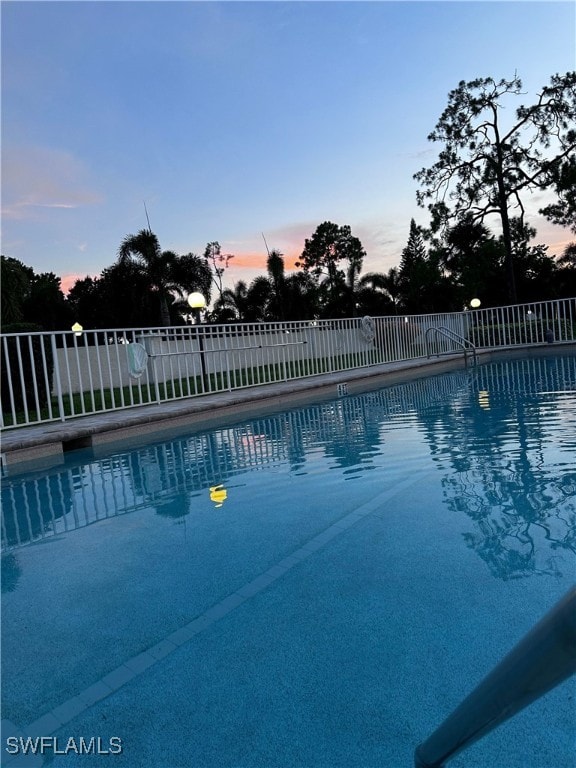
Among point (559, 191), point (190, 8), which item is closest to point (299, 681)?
point (190, 8)

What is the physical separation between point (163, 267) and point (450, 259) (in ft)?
41.5

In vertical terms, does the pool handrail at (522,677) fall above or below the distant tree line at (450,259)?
below

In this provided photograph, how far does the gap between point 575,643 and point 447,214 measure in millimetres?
22419

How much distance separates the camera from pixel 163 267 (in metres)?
23.0

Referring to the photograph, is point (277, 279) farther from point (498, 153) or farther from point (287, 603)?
point (287, 603)

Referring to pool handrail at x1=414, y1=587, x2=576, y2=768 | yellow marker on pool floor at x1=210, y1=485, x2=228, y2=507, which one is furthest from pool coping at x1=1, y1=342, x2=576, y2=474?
pool handrail at x1=414, y1=587, x2=576, y2=768

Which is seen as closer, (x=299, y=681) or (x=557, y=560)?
(x=299, y=681)

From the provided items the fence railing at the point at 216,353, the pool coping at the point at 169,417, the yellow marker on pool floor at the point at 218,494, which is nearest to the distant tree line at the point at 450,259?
the fence railing at the point at 216,353

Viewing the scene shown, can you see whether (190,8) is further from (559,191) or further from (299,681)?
(559,191)

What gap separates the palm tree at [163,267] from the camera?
22.5 metres

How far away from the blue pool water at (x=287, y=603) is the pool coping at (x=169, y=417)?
102cm

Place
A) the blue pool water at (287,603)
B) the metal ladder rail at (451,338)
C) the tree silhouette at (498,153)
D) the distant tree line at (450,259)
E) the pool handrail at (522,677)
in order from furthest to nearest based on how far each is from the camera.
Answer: the distant tree line at (450,259)
the tree silhouette at (498,153)
the metal ladder rail at (451,338)
the blue pool water at (287,603)
the pool handrail at (522,677)

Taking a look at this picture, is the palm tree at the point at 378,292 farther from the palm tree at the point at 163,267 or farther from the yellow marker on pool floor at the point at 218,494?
the yellow marker on pool floor at the point at 218,494

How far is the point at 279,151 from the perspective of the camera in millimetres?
13383
